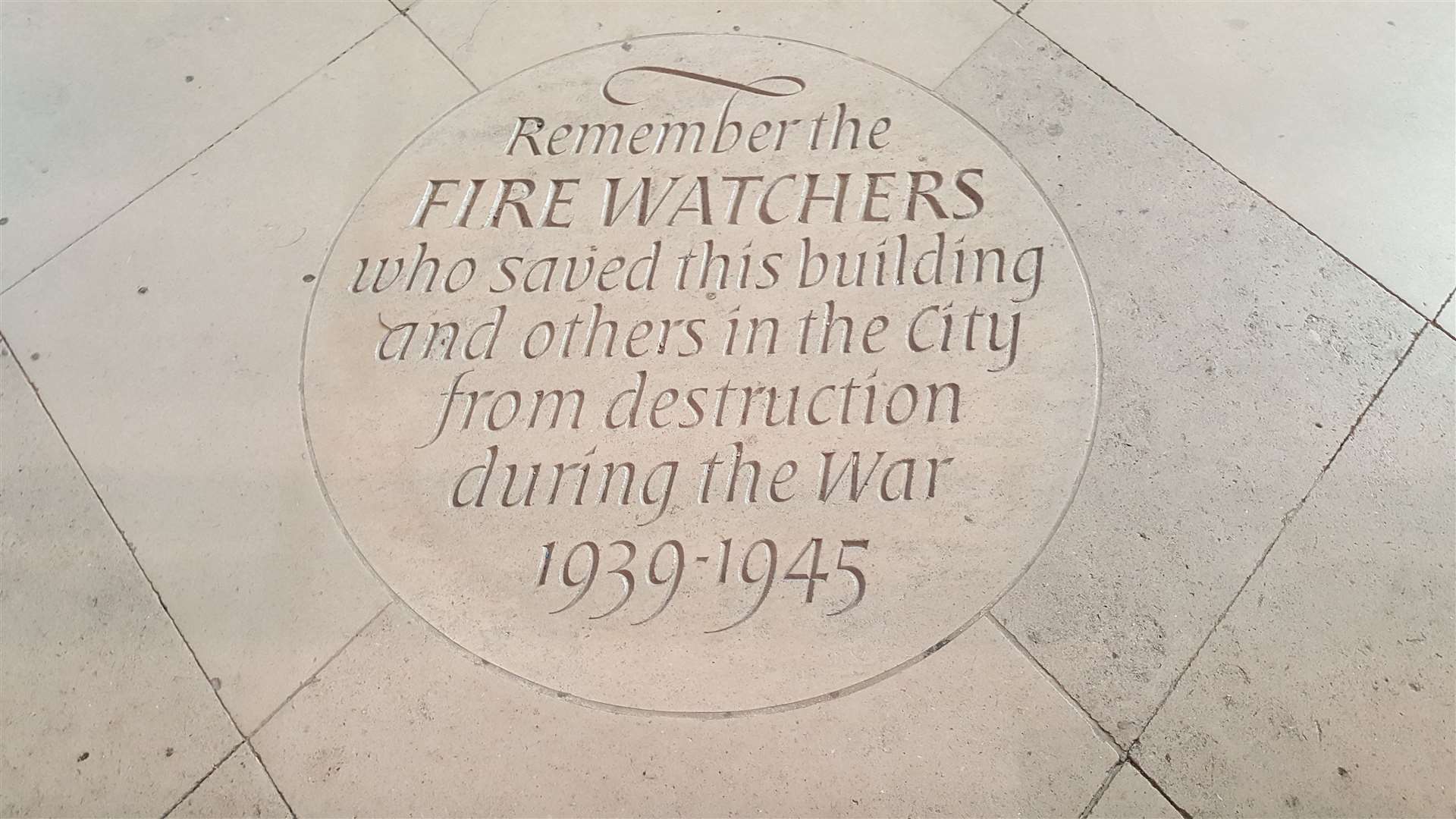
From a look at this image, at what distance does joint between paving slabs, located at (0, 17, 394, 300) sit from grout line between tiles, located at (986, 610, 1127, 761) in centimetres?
301

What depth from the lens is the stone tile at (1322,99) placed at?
3.13m

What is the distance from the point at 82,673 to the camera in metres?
2.73

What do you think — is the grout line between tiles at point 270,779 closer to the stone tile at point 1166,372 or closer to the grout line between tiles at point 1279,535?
the stone tile at point 1166,372

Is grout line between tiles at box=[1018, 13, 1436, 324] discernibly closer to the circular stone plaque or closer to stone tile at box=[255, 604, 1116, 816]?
the circular stone plaque

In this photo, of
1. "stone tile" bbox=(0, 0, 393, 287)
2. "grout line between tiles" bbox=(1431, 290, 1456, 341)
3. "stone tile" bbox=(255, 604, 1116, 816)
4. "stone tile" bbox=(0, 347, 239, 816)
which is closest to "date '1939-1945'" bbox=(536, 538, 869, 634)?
"stone tile" bbox=(255, 604, 1116, 816)

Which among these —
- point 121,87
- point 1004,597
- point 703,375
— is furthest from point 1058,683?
point 121,87

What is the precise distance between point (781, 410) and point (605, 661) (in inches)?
33.9

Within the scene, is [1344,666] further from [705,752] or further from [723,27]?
[723,27]

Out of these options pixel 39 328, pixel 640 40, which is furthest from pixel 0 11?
pixel 640 40

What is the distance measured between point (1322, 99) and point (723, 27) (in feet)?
6.79

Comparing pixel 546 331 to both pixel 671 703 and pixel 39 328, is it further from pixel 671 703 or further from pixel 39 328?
pixel 39 328

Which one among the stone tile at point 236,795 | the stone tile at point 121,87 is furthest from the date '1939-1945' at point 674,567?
the stone tile at point 121,87

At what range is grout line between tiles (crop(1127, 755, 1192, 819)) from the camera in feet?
7.94

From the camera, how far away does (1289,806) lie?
2.40 m
